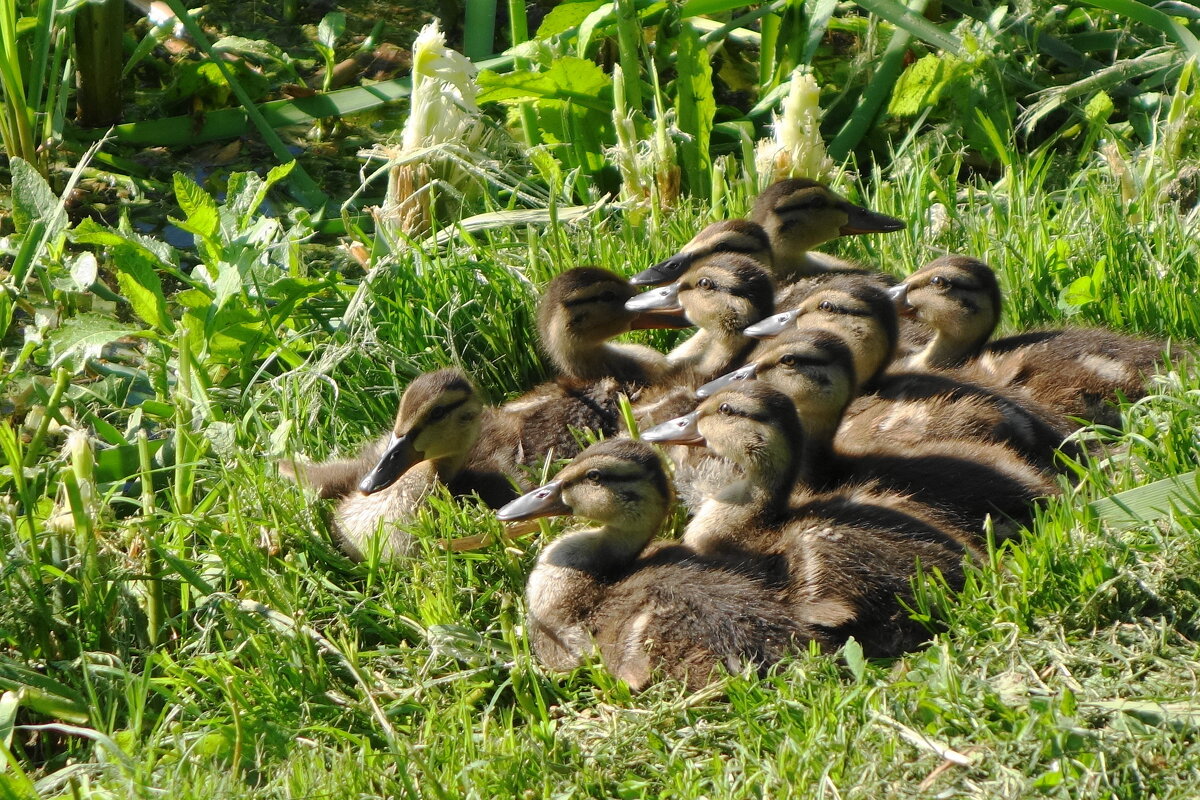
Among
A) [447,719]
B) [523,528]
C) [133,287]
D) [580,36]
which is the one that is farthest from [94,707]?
[580,36]

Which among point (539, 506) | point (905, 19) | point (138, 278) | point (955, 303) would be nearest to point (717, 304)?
point (955, 303)

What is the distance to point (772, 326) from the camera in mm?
4199

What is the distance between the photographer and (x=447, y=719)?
10.1 feet

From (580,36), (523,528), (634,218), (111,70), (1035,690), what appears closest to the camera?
(1035,690)

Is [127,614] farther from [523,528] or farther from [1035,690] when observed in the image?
[1035,690]

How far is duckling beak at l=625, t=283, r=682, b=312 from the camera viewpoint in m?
4.43

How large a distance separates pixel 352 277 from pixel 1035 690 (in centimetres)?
328

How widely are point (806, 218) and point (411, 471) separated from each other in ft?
5.62

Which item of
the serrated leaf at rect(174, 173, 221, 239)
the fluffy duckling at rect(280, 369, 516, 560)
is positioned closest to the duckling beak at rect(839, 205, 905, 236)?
the fluffy duckling at rect(280, 369, 516, 560)

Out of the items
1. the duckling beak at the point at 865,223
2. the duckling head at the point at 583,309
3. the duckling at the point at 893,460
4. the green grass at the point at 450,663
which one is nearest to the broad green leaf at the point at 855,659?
the green grass at the point at 450,663

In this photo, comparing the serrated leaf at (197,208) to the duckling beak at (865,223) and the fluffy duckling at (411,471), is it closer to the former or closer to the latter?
the fluffy duckling at (411,471)

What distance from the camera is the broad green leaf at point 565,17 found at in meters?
5.83

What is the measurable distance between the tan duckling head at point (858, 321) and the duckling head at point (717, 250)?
0.43 m

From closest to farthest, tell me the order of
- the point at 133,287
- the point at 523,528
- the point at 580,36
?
the point at 523,528, the point at 133,287, the point at 580,36
